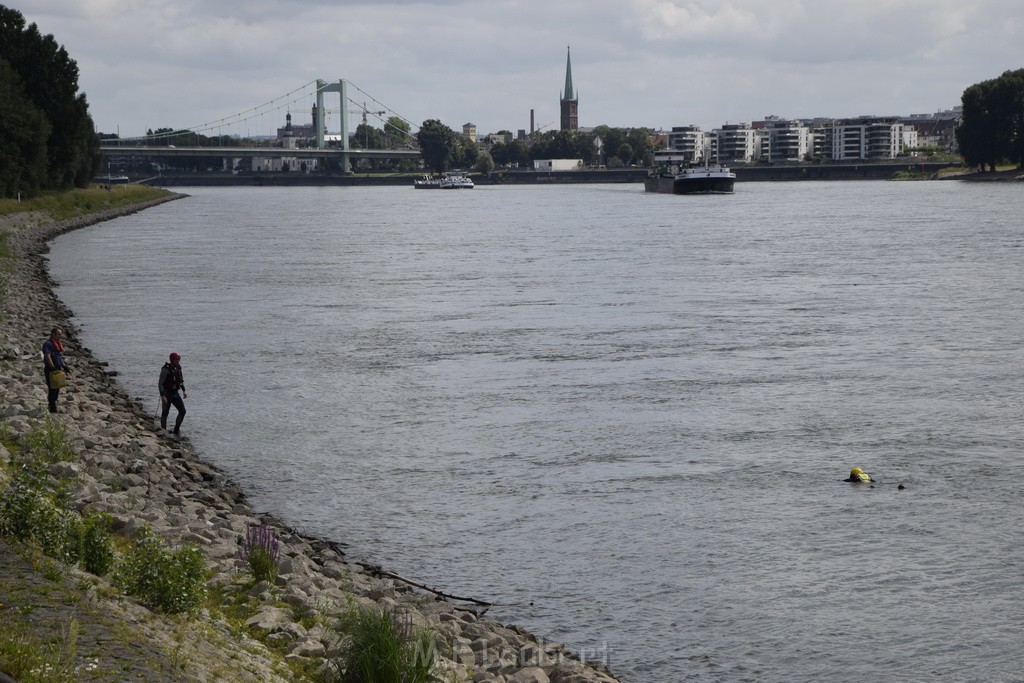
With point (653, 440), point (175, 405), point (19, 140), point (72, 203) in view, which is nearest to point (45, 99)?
point (72, 203)

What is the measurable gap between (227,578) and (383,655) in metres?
3.09

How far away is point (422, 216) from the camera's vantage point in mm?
111875

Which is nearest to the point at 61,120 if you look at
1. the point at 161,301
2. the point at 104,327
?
the point at 161,301

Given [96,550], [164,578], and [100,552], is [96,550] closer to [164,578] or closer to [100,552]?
[100,552]

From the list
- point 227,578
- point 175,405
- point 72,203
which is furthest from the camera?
point 72,203

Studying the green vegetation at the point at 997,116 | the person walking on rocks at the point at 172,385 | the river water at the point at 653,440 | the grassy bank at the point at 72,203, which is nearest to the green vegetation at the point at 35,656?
the river water at the point at 653,440

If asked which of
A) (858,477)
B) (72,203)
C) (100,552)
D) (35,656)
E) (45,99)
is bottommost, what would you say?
(858,477)

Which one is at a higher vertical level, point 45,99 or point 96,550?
point 45,99

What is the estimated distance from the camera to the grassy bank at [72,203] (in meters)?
72.0

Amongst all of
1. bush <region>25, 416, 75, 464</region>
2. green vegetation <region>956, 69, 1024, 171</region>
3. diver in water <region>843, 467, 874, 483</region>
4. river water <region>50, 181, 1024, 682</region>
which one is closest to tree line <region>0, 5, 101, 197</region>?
river water <region>50, 181, 1024, 682</region>

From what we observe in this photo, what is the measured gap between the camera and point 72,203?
86.1 meters

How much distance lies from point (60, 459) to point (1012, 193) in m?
121

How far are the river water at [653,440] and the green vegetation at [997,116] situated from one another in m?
114

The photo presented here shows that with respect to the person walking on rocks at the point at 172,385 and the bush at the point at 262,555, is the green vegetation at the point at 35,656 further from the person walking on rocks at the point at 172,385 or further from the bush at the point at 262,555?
the person walking on rocks at the point at 172,385
